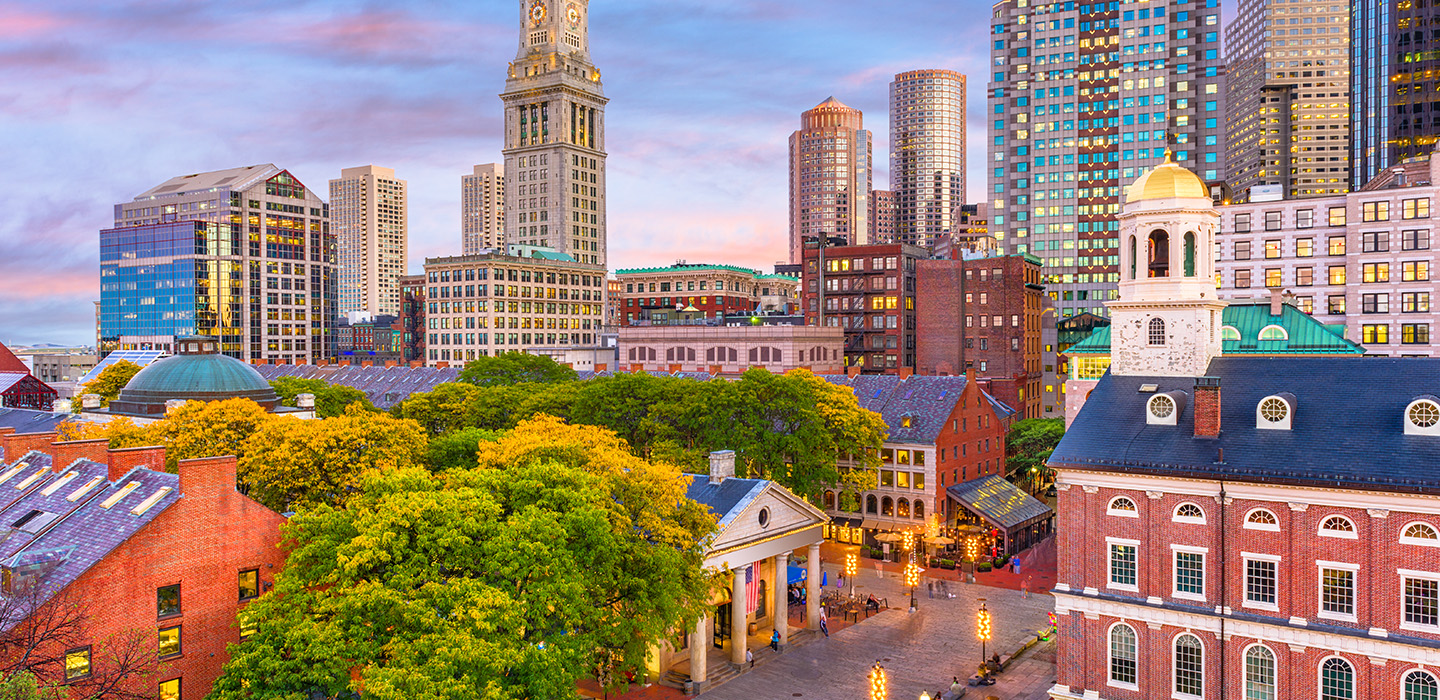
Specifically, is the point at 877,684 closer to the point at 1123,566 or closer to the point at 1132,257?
the point at 1123,566

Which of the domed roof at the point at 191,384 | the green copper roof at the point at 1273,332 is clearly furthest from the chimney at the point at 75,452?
the green copper roof at the point at 1273,332

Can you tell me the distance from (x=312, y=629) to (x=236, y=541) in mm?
10291

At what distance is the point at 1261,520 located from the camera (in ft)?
142

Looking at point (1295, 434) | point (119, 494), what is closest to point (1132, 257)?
point (1295, 434)

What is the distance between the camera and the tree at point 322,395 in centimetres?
9288

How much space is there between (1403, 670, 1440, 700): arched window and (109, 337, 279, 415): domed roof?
7948 cm

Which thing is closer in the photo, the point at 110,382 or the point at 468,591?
the point at 468,591

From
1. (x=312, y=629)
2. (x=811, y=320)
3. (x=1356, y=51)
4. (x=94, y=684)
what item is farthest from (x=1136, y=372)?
(x=1356, y=51)

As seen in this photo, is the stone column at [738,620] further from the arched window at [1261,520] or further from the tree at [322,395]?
the tree at [322,395]

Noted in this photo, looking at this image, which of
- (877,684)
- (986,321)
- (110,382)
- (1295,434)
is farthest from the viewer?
(986,321)

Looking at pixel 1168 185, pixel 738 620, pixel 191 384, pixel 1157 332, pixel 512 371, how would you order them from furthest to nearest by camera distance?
pixel 512 371, pixel 191 384, pixel 738 620, pixel 1168 185, pixel 1157 332

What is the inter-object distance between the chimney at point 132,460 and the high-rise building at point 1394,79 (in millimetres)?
194304

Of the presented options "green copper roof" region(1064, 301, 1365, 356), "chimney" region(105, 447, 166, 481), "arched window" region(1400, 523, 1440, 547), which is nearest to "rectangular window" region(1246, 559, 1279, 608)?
"arched window" region(1400, 523, 1440, 547)

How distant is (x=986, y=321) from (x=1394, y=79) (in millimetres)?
99806
